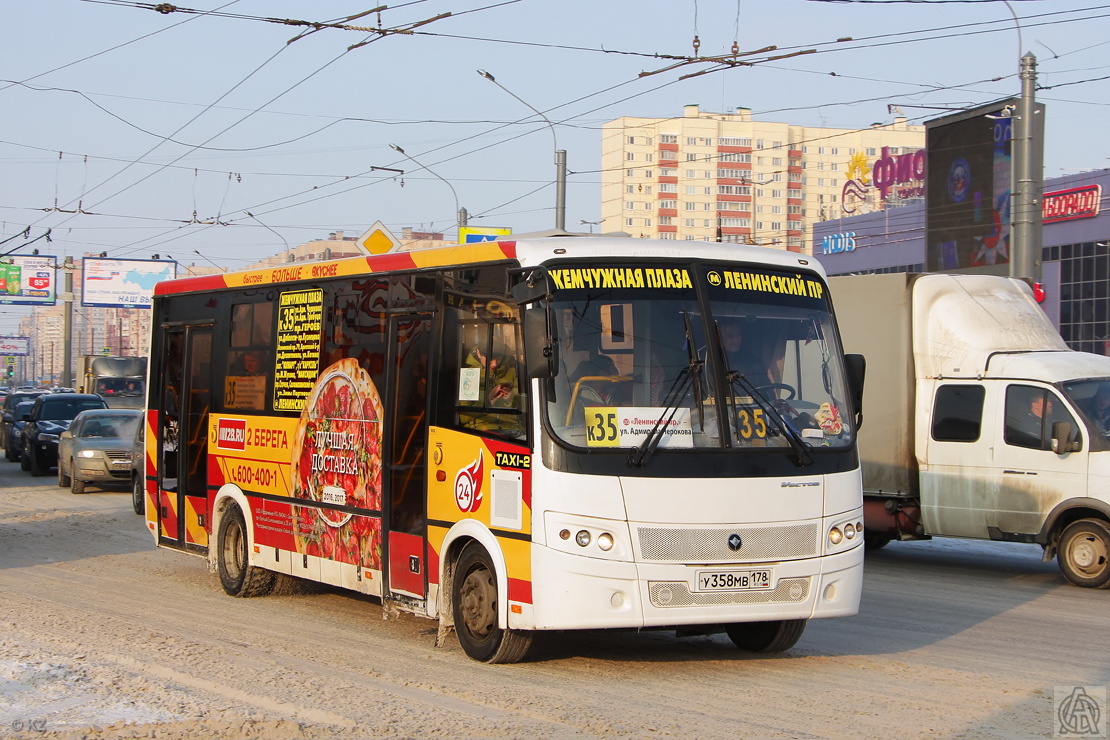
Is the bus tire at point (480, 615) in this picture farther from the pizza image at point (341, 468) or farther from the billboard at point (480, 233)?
the billboard at point (480, 233)

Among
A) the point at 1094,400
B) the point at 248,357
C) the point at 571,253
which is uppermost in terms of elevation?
the point at 571,253

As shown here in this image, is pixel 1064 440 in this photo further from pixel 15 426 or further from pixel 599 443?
pixel 15 426

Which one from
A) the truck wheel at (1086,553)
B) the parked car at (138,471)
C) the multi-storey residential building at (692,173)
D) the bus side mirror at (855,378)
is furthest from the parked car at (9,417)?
the multi-storey residential building at (692,173)

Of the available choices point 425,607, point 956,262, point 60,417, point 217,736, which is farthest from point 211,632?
point 956,262

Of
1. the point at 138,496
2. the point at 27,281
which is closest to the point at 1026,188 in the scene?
the point at 138,496

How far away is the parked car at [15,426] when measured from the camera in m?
34.4

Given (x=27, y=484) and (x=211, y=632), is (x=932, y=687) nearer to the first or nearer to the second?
(x=211, y=632)

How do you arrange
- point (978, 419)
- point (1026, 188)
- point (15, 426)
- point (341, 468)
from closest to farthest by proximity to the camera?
point (341, 468), point (978, 419), point (1026, 188), point (15, 426)

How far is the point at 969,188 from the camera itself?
34812mm

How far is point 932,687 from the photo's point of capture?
25.6 feet

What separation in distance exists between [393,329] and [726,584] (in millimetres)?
3238

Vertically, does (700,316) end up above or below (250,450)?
above

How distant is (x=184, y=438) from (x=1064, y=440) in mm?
8742

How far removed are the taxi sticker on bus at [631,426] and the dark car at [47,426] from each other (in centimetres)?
2466
